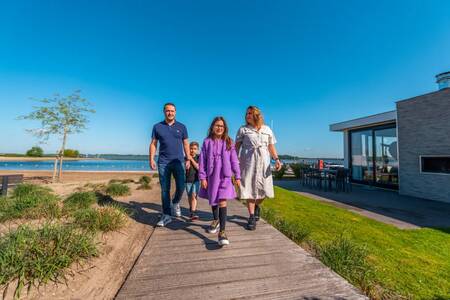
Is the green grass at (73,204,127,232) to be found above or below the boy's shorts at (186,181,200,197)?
below

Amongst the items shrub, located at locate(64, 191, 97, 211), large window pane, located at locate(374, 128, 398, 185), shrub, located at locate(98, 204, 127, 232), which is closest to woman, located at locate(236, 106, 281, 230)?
shrub, located at locate(98, 204, 127, 232)

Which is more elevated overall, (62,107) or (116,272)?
(62,107)

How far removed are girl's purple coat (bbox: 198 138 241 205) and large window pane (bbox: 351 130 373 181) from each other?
10289 millimetres

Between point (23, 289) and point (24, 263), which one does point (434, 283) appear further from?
point (24, 263)

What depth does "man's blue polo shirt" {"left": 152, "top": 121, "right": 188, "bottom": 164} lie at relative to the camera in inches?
128

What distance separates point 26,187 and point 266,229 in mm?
6955

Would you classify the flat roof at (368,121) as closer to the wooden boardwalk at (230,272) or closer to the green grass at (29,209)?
the wooden boardwalk at (230,272)

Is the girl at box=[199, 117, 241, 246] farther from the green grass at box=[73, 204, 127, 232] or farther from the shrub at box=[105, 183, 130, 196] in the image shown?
the shrub at box=[105, 183, 130, 196]

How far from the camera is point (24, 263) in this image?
1843 mm

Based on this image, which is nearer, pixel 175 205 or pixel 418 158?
pixel 175 205

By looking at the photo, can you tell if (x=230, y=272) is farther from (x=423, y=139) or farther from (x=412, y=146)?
(x=412, y=146)

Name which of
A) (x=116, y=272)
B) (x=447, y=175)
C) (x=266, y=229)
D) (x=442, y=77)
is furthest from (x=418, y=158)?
(x=116, y=272)

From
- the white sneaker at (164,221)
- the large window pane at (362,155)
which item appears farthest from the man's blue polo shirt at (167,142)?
the large window pane at (362,155)

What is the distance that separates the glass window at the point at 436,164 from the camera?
639 centimetres
